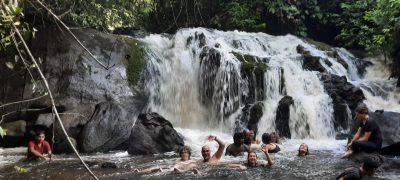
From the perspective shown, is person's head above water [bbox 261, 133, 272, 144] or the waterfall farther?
the waterfall

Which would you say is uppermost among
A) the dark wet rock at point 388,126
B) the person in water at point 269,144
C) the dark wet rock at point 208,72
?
the dark wet rock at point 208,72

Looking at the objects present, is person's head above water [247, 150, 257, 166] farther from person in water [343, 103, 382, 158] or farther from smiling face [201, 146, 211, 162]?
person in water [343, 103, 382, 158]

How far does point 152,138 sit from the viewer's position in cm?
1102

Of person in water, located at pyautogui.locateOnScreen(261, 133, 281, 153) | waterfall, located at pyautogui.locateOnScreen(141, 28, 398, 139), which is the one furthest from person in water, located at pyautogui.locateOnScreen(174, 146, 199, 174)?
waterfall, located at pyautogui.locateOnScreen(141, 28, 398, 139)

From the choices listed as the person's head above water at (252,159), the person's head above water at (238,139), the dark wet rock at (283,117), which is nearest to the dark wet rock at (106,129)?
the person's head above water at (238,139)

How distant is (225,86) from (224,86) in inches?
1.4

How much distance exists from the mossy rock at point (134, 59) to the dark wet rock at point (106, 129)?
6.51ft

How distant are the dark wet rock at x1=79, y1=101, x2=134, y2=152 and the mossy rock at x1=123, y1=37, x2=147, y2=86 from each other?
78.1 inches

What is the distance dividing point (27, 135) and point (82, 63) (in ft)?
8.84

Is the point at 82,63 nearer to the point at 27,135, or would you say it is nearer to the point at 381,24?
the point at 27,135

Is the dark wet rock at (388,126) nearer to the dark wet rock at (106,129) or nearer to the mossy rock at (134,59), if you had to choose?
the dark wet rock at (106,129)

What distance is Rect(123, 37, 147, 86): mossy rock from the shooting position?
552 inches

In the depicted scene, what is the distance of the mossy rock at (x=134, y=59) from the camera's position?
14.0 m

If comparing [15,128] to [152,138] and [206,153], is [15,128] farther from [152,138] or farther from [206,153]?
[206,153]
